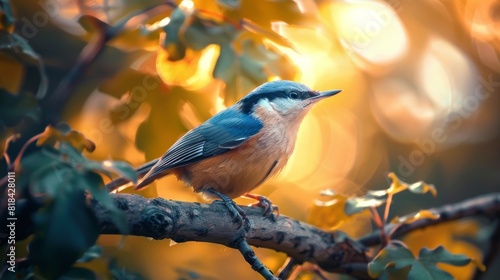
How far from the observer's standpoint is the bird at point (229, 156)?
226 centimetres

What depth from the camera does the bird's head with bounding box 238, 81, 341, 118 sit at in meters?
2.52

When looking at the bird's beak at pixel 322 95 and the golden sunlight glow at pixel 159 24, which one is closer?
the golden sunlight glow at pixel 159 24

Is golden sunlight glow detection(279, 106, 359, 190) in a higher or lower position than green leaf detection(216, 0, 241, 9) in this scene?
lower

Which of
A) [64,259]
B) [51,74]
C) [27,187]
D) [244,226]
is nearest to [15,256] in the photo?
[27,187]

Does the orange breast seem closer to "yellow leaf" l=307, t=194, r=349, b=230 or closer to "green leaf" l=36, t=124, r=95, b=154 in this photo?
"yellow leaf" l=307, t=194, r=349, b=230

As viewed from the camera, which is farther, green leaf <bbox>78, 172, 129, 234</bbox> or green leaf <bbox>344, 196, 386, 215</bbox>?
green leaf <bbox>344, 196, 386, 215</bbox>

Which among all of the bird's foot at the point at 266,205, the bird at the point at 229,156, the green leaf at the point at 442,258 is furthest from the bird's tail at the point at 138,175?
the green leaf at the point at 442,258

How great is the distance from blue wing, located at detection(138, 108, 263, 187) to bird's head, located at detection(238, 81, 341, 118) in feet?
0.37

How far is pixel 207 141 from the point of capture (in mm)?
2330

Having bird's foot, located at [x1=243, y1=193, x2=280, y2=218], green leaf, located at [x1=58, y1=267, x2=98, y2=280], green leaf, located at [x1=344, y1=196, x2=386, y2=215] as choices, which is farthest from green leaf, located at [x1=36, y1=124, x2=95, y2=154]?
green leaf, located at [x1=344, y1=196, x2=386, y2=215]

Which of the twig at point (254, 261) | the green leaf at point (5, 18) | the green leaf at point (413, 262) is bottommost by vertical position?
the green leaf at point (413, 262)

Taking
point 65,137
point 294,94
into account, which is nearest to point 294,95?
point 294,94

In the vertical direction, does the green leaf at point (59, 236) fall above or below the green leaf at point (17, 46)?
below

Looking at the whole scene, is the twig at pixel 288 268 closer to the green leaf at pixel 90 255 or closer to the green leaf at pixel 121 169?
the green leaf at pixel 90 255
